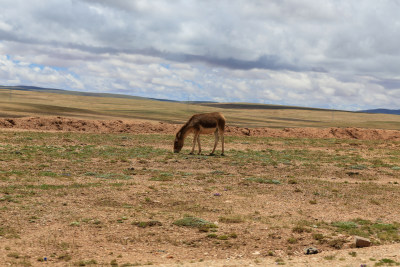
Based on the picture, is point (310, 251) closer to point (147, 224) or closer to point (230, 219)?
point (230, 219)

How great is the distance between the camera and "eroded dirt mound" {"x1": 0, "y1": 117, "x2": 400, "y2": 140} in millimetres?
52156

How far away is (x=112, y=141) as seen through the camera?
41.6 m

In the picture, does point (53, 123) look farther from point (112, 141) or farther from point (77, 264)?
point (77, 264)

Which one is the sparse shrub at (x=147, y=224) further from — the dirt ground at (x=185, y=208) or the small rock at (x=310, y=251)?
the small rock at (x=310, y=251)

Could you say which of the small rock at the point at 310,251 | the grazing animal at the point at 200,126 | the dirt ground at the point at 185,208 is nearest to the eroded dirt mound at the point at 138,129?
the grazing animal at the point at 200,126

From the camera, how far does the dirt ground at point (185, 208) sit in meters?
10.9

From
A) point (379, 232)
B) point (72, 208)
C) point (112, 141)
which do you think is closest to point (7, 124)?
point (112, 141)

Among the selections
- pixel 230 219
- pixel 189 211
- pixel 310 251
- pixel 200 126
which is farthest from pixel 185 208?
pixel 200 126

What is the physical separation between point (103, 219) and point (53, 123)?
4260 cm

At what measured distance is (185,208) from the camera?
51.4 ft

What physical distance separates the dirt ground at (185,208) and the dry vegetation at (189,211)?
5cm

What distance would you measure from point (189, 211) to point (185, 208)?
1.42ft

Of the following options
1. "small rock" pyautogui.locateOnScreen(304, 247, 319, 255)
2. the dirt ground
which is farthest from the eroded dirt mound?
"small rock" pyautogui.locateOnScreen(304, 247, 319, 255)

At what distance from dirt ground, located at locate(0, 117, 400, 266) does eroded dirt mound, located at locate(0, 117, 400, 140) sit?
21889 millimetres
